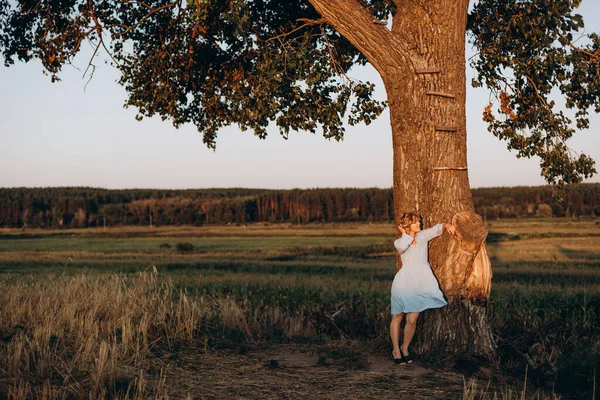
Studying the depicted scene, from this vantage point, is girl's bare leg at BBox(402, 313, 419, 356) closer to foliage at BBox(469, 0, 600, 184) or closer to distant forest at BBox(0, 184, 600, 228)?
foliage at BBox(469, 0, 600, 184)

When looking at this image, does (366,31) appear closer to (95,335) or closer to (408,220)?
(408,220)

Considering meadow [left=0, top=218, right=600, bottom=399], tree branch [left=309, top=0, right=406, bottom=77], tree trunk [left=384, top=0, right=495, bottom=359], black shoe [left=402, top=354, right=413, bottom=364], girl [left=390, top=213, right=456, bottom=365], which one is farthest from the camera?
tree branch [left=309, top=0, right=406, bottom=77]

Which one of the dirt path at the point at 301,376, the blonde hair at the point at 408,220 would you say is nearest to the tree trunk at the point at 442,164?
the blonde hair at the point at 408,220

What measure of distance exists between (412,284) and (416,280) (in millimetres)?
72

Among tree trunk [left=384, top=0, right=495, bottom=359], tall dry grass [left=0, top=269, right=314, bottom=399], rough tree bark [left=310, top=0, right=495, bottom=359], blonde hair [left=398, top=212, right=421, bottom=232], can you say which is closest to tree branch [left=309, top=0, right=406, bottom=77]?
rough tree bark [left=310, top=0, right=495, bottom=359]

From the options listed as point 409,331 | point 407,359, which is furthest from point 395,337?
point 407,359

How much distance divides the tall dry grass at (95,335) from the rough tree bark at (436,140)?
8.58 feet

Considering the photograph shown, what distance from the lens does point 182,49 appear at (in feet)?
41.7

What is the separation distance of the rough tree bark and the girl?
0.23m

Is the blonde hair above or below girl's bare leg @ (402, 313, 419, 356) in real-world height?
above

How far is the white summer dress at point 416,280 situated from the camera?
823 cm

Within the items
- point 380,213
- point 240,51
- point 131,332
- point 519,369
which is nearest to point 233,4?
point 240,51

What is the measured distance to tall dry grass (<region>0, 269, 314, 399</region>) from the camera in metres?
6.22

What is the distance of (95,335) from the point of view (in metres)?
7.98
